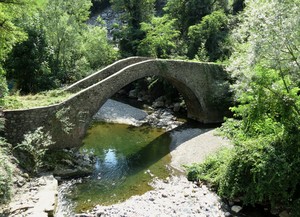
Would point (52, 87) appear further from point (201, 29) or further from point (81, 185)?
point (201, 29)

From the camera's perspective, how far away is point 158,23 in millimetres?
31594

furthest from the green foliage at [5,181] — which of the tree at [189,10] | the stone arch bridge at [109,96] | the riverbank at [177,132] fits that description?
the tree at [189,10]

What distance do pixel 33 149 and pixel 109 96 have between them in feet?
18.0

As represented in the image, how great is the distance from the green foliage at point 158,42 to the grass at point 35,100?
1503cm

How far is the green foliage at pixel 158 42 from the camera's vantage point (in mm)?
30219

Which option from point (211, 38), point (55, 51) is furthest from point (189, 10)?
A: point (55, 51)

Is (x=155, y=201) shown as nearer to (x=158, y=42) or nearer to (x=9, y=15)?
(x=9, y=15)

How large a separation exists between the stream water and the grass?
362 centimetres

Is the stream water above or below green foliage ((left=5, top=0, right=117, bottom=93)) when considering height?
below

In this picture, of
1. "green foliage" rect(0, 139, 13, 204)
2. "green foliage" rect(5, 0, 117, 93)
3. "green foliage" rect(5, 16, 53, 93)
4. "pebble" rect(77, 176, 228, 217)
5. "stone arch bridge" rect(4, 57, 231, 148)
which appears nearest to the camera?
"green foliage" rect(0, 139, 13, 204)

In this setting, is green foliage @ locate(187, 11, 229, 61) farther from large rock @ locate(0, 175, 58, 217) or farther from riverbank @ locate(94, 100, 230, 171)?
large rock @ locate(0, 175, 58, 217)

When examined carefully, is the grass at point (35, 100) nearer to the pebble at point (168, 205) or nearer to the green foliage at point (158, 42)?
the pebble at point (168, 205)

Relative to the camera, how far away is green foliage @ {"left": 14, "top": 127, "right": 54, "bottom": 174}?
43.7ft

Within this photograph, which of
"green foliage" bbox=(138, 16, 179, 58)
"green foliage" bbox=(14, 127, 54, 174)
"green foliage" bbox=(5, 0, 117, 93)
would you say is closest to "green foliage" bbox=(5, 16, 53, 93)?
"green foliage" bbox=(5, 0, 117, 93)
